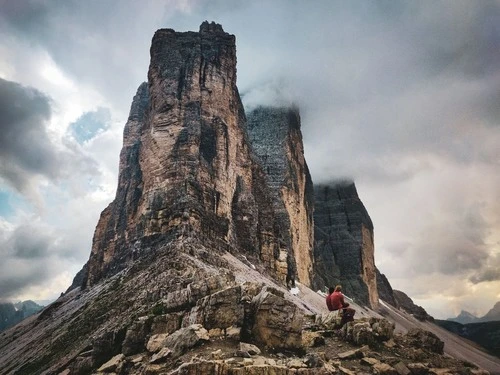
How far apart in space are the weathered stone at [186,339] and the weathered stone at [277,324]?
236cm

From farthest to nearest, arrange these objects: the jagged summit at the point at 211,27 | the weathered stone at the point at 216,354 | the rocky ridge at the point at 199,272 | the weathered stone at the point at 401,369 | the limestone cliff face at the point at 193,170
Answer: the jagged summit at the point at 211,27 → the limestone cliff face at the point at 193,170 → the rocky ridge at the point at 199,272 → the weathered stone at the point at 401,369 → the weathered stone at the point at 216,354

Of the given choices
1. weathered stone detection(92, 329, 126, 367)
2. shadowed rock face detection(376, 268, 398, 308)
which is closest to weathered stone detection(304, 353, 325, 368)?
weathered stone detection(92, 329, 126, 367)

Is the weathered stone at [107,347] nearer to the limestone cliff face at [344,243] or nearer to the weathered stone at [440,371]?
the weathered stone at [440,371]

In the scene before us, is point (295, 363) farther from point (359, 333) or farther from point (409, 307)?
point (409, 307)

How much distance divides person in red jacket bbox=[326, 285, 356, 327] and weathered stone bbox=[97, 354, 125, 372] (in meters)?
10.9

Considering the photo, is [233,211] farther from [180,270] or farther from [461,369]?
[461,369]

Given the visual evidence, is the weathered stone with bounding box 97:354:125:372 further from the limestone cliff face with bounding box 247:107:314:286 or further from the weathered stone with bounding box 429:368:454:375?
the limestone cliff face with bounding box 247:107:314:286

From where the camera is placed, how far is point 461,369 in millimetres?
17125

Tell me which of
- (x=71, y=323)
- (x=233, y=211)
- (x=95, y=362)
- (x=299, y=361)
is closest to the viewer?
(x=299, y=361)

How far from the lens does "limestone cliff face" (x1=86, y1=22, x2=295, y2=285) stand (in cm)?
5428

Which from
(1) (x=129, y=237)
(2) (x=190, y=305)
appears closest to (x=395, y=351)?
(2) (x=190, y=305)

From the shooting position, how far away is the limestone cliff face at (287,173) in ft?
294

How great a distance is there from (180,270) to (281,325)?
77.2ft

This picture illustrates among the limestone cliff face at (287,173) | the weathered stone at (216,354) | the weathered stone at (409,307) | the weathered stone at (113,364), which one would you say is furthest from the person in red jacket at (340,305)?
the weathered stone at (409,307)
